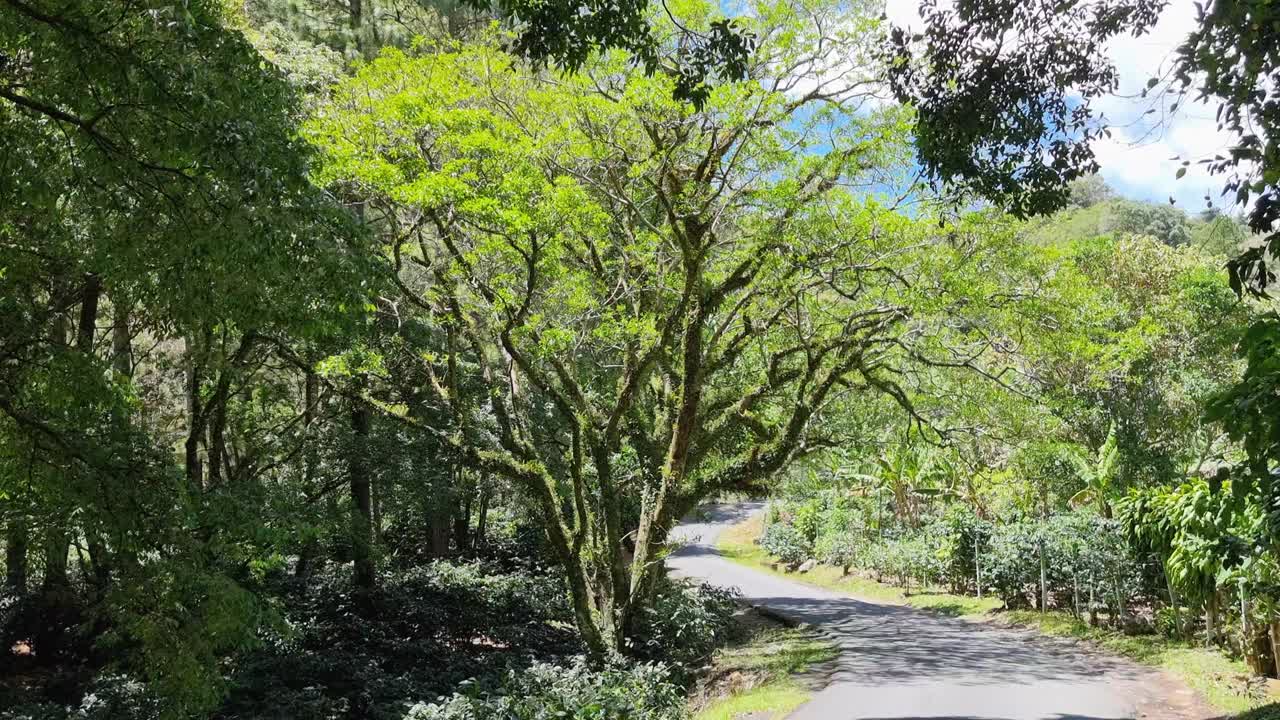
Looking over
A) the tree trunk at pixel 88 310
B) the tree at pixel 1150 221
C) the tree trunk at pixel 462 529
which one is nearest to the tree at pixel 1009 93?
the tree trunk at pixel 88 310

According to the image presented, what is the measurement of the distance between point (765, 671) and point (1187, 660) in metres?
6.00

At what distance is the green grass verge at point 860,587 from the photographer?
19645 millimetres

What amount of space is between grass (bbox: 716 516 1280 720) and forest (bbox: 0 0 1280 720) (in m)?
0.11

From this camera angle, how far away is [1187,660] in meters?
11.9

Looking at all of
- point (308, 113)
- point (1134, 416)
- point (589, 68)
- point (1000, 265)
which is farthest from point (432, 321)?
point (1134, 416)

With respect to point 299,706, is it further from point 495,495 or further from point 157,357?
point 157,357

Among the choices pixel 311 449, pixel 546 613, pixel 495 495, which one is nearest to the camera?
pixel 311 449

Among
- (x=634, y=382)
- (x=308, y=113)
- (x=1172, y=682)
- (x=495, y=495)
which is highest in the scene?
(x=308, y=113)

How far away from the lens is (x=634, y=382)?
1270 centimetres

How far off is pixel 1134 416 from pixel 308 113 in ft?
52.0

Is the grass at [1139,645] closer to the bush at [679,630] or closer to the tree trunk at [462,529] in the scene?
the bush at [679,630]

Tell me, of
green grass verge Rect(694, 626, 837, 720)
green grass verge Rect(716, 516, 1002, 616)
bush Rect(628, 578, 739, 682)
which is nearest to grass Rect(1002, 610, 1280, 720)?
green grass verge Rect(716, 516, 1002, 616)

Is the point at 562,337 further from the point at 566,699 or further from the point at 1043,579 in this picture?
the point at 1043,579

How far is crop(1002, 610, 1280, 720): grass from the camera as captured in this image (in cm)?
942
